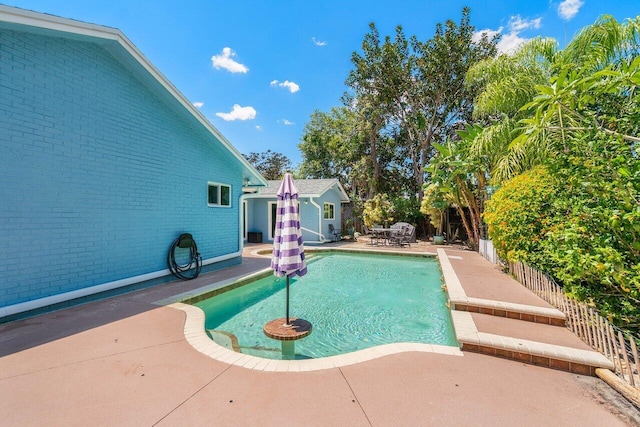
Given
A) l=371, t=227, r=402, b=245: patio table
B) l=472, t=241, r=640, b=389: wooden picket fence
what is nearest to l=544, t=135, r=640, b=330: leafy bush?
l=472, t=241, r=640, b=389: wooden picket fence

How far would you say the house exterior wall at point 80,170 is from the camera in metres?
4.69

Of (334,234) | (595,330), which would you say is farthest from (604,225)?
(334,234)

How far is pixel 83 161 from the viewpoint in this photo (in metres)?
5.66

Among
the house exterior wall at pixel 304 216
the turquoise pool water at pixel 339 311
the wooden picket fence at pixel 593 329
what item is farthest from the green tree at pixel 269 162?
the wooden picket fence at pixel 593 329

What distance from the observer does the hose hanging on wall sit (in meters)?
7.70

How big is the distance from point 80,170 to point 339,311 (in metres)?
6.23

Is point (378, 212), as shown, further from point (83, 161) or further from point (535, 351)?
point (83, 161)

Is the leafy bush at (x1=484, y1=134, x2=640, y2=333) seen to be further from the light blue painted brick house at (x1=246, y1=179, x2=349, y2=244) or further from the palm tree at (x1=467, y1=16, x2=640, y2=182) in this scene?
the light blue painted brick house at (x1=246, y1=179, x2=349, y2=244)

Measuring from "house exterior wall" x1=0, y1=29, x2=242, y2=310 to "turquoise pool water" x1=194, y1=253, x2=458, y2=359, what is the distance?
8.19ft

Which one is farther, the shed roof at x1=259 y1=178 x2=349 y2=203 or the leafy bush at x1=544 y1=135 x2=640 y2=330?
the shed roof at x1=259 y1=178 x2=349 y2=203

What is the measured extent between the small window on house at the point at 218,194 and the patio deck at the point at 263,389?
5809 mm

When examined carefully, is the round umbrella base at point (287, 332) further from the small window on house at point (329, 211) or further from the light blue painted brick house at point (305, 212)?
the small window on house at point (329, 211)

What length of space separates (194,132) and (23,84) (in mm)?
4061

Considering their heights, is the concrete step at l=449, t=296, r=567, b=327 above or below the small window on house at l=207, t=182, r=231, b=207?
below
